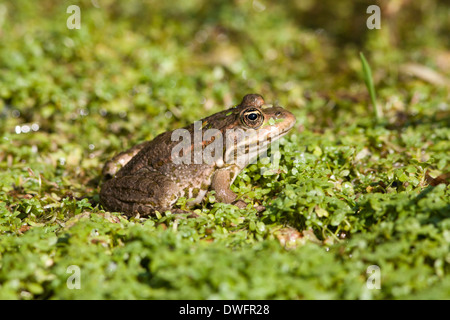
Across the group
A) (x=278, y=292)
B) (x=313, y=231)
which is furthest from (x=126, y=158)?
(x=278, y=292)

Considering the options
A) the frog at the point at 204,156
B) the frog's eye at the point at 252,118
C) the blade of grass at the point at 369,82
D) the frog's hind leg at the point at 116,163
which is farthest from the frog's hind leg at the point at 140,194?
the blade of grass at the point at 369,82

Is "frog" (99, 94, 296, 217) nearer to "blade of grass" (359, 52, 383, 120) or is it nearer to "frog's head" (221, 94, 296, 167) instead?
"frog's head" (221, 94, 296, 167)

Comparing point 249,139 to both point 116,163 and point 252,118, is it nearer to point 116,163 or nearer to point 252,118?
point 252,118

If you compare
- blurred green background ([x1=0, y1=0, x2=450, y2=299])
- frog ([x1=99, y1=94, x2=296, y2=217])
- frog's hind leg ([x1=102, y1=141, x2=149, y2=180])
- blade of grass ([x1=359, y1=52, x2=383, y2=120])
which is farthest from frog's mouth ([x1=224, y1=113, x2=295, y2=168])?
blade of grass ([x1=359, y1=52, x2=383, y2=120])

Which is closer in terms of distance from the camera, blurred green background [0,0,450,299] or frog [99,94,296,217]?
blurred green background [0,0,450,299]

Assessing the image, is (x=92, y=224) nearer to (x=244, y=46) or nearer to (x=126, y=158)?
(x=126, y=158)

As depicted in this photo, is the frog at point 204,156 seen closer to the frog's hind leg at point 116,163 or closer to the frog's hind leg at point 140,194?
the frog's hind leg at point 140,194
